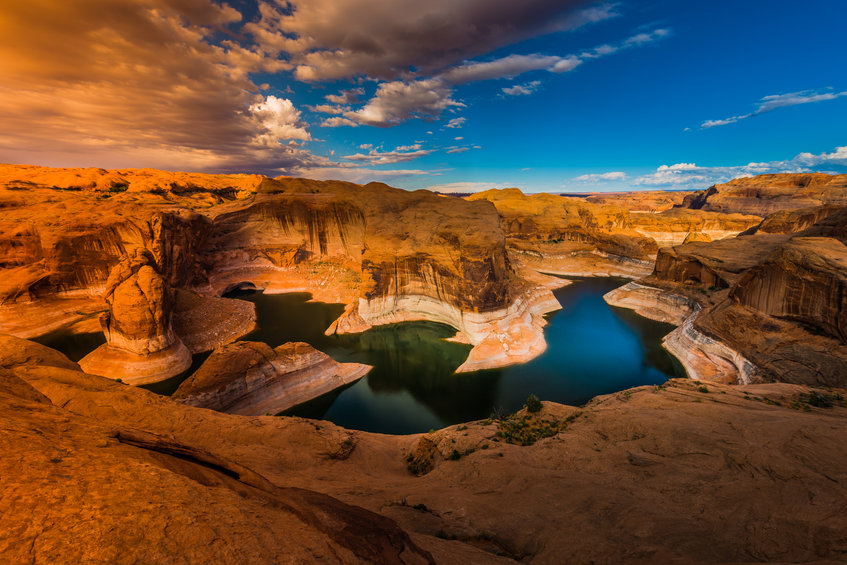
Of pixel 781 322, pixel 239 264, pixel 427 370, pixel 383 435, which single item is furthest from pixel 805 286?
pixel 239 264

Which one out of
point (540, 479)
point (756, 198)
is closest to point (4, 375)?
point (540, 479)

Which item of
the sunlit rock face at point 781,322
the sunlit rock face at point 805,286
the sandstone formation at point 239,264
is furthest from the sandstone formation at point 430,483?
the sandstone formation at point 239,264

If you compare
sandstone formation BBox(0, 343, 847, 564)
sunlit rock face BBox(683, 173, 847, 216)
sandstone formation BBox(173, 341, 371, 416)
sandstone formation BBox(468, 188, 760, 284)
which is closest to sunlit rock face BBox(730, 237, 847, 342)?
sandstone formation BBox(0, 343, 847, 564)

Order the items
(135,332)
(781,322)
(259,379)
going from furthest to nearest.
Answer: (135,332)
(781,322)
(259,379)

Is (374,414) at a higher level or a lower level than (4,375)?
lower

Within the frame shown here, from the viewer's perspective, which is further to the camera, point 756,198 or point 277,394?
point 756,198

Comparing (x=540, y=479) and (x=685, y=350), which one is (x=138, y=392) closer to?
(x=540, y=479)

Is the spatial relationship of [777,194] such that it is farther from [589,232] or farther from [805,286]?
[805,286]
